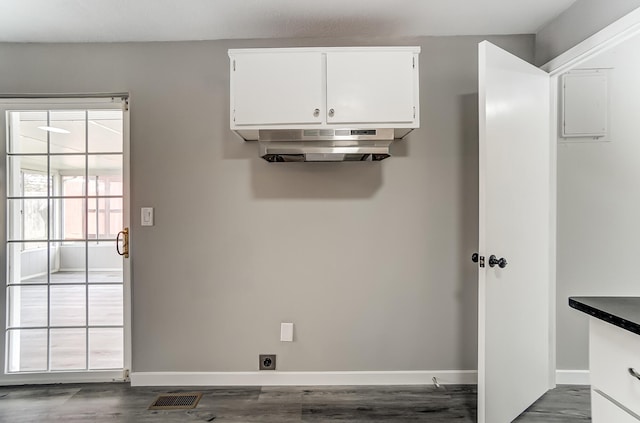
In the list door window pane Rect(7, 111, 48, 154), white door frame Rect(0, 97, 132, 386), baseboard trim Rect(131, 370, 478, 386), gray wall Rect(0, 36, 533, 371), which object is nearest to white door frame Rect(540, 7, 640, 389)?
gray wall Rect(0, 36, 533, 371)

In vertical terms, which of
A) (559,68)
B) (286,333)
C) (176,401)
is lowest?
(176,401)

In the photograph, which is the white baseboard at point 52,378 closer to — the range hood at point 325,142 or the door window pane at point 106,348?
the door window pane at point 106,348

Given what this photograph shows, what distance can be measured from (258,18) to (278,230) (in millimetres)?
1390

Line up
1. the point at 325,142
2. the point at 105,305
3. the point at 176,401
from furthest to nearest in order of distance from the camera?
the point at 105,305
the point at 176,401
the point at 325,142

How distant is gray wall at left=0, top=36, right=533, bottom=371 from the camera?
2.24m

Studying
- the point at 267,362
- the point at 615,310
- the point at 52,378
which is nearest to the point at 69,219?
the point at 52,378

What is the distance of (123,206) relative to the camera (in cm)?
230

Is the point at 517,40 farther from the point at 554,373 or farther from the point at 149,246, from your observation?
the point at 149,246

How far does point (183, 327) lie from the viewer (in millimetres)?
2260

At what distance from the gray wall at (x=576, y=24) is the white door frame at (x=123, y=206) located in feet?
9.67

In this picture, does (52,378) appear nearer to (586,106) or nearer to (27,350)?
(27,350)

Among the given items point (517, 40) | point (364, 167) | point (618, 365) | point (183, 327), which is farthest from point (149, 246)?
point (517, 40)

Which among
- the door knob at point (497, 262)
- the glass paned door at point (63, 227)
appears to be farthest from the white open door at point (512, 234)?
the glass paned door at point (63, 227)

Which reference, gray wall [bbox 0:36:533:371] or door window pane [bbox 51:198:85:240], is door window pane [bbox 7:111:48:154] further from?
door window pane [bbox 51:198:85:240]
